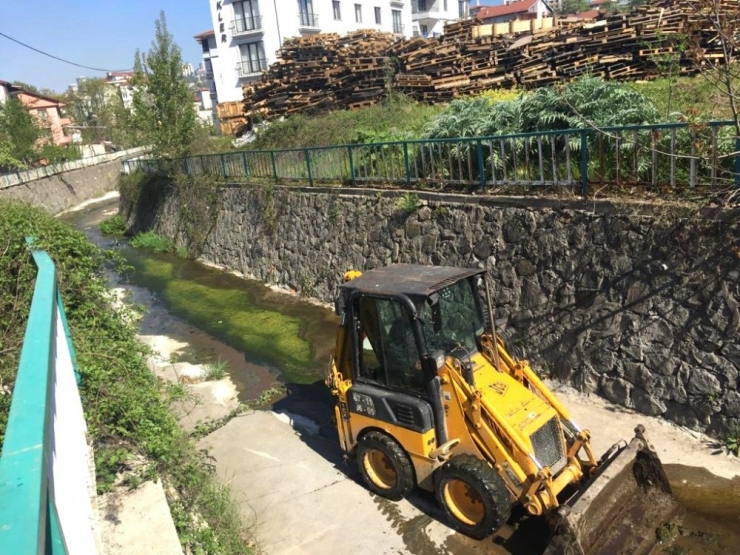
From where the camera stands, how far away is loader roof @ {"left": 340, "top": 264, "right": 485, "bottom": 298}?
490cm

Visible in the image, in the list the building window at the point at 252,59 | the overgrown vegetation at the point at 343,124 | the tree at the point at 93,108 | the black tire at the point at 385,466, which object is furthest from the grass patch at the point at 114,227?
the tree at the point at 93,108

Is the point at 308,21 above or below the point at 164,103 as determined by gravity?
above

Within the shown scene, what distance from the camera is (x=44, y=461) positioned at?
1.75 metres

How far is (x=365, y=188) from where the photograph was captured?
36.3ft

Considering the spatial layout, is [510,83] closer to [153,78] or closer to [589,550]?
[153,78]

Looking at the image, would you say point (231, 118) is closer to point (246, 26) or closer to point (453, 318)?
point (246, 26)

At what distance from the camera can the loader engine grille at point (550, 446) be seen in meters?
4.55

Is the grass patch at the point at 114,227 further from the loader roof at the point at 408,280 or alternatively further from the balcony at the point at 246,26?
the loader roof at the point at 408,280

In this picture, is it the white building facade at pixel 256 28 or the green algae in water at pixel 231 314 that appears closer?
the green algae in water at pixel 231 314

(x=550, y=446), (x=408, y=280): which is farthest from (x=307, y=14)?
(x=550, y=446)

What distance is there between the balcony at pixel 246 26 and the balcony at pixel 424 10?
54.0 feet

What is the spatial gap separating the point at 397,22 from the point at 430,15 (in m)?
5.13

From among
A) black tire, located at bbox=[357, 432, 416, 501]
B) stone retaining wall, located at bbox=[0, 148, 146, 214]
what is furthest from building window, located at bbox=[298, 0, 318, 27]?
black tire, located at bbox=[357, 432, 416, 501]

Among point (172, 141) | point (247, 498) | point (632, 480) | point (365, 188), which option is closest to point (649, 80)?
point (365, 188)
